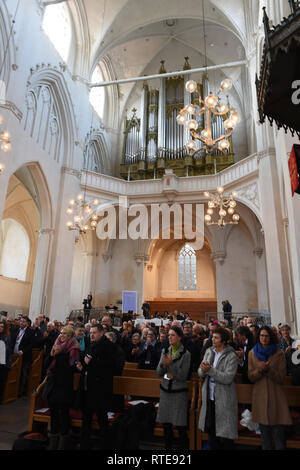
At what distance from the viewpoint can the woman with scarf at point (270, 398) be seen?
107 inches

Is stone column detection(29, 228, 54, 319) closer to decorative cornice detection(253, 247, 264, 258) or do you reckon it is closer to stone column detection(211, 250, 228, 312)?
stone column detection(211, 250, 228, 312)

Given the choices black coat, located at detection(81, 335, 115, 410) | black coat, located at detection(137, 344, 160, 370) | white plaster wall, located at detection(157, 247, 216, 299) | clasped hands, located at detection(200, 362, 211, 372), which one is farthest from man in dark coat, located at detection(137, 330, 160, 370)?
white plaster wall, located at detection(157, 247, 216, 299)

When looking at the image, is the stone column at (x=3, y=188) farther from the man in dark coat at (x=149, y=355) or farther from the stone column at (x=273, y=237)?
the stone column at (x=273, y=237)

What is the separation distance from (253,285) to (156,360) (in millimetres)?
12316

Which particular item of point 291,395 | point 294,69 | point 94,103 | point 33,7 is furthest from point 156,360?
point 94,103

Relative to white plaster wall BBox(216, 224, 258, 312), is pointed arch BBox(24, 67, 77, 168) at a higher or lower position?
higher

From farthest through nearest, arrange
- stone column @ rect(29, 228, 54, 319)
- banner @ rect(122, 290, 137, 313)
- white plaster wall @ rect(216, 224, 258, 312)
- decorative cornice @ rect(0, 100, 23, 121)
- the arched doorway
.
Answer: the arched doorway → white plaster wall @ rect(216, 224, 258, 312) → banner @ rect(122, 290, 137, 313) → stone column @ rect(29, 228, 54, 319) → decorative cornice @ rect(0, 100, 23, 121)

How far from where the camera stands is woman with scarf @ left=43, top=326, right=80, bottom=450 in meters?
3.18

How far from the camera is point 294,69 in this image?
4.08 meters

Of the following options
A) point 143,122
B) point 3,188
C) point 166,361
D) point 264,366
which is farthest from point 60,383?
point 143,122

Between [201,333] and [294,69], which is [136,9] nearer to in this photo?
[294,69]

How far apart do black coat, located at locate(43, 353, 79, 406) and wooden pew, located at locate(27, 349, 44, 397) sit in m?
2.64

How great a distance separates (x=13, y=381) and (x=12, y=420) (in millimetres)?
1066

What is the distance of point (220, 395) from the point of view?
9.02 ft
